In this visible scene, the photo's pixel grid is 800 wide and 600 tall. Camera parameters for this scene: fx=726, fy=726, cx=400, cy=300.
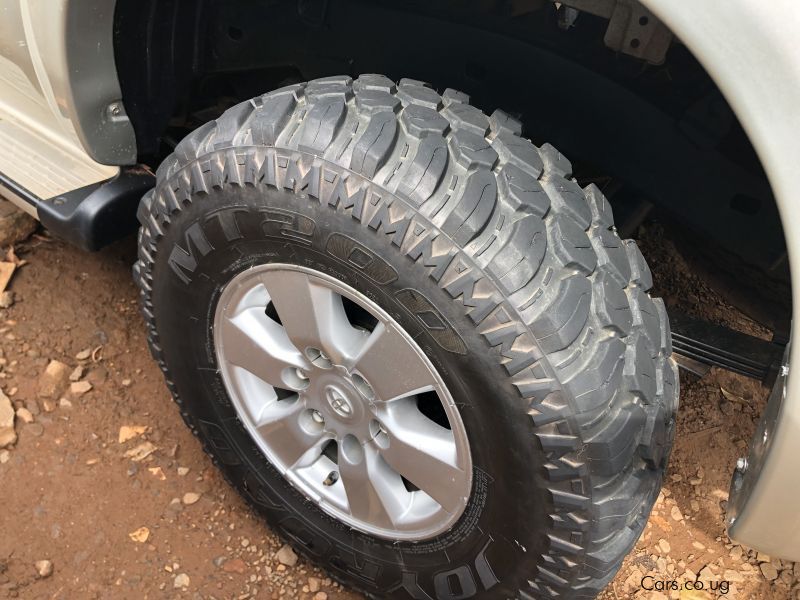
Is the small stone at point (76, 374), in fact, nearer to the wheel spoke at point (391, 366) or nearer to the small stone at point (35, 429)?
the small stone at point (35, 429)

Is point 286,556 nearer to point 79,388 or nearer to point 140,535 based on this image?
point 140,535

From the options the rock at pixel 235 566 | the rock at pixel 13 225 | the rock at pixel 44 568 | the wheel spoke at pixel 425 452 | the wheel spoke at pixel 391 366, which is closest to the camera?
the wheel spoke at pixel 391 366

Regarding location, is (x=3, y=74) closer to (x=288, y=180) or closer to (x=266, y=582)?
(x=288, y=180)

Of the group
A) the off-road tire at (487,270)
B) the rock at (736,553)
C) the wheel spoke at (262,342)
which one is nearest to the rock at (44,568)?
the wheel spoke at (262,342)

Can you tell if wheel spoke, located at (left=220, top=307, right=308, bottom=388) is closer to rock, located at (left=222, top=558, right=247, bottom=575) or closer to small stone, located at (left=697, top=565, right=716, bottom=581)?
rock, located at (left=222, top=558, right=247, bottom=575)

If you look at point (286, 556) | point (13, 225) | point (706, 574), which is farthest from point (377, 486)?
point (13, 225)

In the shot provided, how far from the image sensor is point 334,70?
2199mm

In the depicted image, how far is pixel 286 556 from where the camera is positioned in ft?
7.20

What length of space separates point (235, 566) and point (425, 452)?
2.92 ft

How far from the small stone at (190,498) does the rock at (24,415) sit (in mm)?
600

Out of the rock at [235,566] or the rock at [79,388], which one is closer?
the rock at [235,566]

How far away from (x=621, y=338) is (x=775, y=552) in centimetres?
46

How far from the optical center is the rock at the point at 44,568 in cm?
205

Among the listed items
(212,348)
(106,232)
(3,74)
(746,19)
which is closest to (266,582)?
(212,348)
